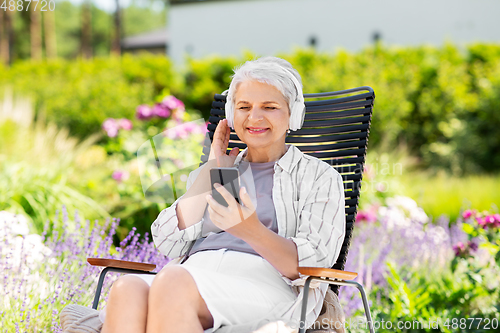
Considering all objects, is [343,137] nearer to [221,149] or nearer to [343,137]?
[343,137]

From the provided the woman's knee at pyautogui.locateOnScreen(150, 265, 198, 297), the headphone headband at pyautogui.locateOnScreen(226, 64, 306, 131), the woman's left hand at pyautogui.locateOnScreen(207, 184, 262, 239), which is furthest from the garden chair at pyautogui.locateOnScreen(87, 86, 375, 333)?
the woman's left hand at pyautogui.locateOnScreen(207, 184, 262, 239)

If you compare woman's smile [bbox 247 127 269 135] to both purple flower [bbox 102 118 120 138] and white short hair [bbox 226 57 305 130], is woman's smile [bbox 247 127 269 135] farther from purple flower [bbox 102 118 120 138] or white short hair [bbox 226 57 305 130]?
purple flower [bbox 102 118 120 138]

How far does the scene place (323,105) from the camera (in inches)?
96.5

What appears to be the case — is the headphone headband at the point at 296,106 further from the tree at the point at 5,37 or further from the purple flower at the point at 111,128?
the tree at the point at 5,37

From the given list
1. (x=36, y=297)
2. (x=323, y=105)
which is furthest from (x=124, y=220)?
(x=323, y=105)

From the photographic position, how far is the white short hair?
1840mm

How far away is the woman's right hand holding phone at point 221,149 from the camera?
6.54 feet

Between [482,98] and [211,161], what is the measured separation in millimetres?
8701

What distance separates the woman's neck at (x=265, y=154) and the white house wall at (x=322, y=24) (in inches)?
513

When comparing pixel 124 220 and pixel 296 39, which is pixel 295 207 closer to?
pixel 124 220

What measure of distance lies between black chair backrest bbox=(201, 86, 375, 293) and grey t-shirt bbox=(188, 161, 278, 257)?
1.42ft

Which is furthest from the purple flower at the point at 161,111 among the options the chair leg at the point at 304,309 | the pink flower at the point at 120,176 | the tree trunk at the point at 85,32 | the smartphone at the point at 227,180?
the tree trunk at the point at 85,32

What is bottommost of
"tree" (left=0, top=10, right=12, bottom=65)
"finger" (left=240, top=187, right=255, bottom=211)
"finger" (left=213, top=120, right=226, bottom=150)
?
"finger" (left=240, top=187, right=255, bottom=211)

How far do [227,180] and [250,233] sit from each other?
20cm
